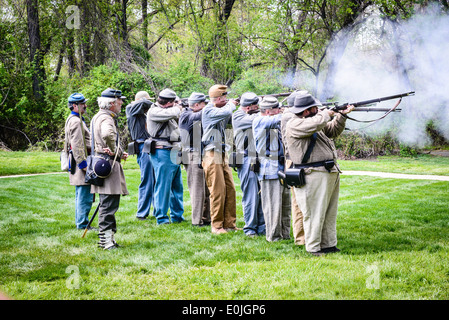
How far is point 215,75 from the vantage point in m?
21.2

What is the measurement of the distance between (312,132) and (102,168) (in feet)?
9.48

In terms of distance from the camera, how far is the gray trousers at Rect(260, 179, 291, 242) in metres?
6.88

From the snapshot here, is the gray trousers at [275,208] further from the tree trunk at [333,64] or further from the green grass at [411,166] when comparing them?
the tree trunk at [333,64]

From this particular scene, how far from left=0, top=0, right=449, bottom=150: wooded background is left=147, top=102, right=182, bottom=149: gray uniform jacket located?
9447 mm

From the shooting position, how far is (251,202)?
750cm

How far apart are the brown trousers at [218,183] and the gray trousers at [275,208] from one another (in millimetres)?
872

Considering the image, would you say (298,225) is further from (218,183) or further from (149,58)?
(149,58)

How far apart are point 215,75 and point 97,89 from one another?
18.3ft

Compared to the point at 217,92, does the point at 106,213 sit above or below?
below

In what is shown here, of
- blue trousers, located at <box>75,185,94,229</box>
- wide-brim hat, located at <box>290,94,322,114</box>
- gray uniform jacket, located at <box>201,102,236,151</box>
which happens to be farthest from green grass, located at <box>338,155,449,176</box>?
blue trousers, located at <box>75,185,94,229</box>

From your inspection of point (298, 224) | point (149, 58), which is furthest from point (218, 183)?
point (149, 58)

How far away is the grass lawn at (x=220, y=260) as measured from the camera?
4707 millimetres

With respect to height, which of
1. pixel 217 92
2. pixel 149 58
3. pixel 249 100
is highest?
pixel 149 58
